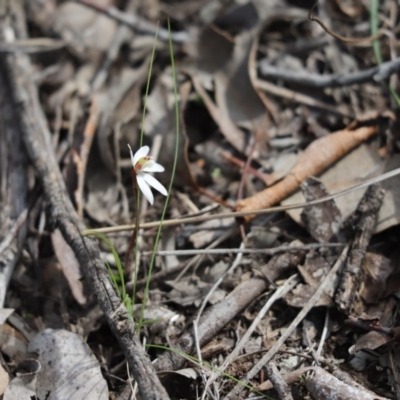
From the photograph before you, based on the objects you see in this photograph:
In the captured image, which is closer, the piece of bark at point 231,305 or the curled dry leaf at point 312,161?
the piece of bark at point 231,305

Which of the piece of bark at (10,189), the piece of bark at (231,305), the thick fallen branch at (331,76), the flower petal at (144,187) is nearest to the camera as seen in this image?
the flower petal at (144,187)

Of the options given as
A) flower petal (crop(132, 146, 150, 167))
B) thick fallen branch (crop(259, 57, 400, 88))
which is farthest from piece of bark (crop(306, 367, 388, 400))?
thick fallen branch (crop(259, 57, 400, 88))

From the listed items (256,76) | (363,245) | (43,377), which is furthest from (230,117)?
(43,377)

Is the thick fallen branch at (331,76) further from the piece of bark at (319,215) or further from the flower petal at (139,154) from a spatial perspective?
the flower petal at (139,154)

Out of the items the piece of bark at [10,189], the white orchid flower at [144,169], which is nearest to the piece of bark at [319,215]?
the white orchid flower at [144,169]

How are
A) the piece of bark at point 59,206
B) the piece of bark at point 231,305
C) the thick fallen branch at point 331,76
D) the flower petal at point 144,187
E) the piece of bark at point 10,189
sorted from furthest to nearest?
the thick fallen branch at point 331,76 → the piece of bark at point 10,189 → the piece of bark at point 231,305 → the flower petal at point 144,187 → the piece of bark at point 59,206

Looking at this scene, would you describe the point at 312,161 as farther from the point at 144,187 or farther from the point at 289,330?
the point at 144,187
